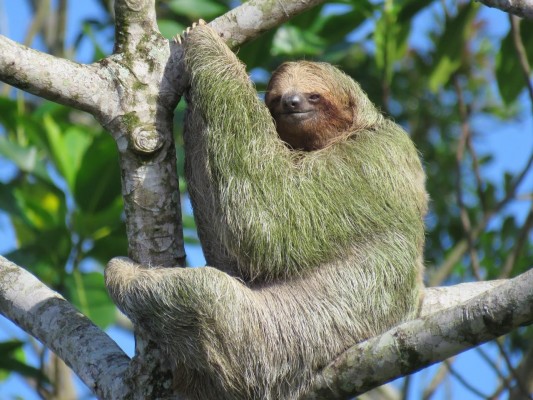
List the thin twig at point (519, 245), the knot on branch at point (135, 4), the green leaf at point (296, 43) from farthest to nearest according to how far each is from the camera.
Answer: the green leaf at point (296, 43)
the thin twig at point (519, 245)
the knot on branch at point (135, 4)

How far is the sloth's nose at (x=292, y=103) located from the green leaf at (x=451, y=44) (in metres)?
3.89

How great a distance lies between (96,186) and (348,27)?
13.8 ft

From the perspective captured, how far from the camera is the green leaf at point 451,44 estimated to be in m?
10.4

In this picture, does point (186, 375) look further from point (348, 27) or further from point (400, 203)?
point (348, 27)

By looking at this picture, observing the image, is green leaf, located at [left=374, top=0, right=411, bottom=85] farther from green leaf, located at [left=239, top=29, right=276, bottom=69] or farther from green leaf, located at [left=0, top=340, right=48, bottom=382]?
green leaf, located at [left=0, top=340, right=48, bottom=382]

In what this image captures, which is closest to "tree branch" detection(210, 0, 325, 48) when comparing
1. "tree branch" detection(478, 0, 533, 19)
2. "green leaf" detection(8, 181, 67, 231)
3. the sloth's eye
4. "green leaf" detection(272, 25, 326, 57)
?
the sloth's eye

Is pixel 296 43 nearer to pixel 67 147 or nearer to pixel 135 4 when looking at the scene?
pixel 67 147

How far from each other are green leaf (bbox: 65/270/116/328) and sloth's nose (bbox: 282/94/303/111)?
3.74 m

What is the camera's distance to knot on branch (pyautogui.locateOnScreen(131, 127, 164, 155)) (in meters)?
6.20

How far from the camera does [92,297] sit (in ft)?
32.7

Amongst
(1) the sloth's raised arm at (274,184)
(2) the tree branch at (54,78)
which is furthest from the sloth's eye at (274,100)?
(2) the tree branch at (54,78)

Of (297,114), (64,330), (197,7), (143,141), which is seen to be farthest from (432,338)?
(197,7)

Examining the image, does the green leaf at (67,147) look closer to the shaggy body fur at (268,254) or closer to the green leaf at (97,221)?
the green leaf at (97,221)

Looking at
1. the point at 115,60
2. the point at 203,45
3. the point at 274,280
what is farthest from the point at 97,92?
the point at 274,280
